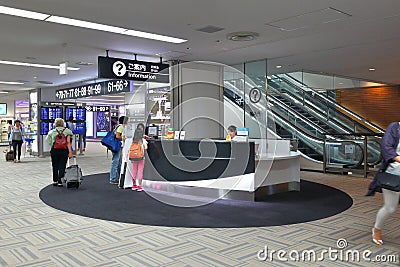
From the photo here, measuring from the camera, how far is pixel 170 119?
988 centimetres

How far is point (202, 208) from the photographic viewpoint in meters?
5.73

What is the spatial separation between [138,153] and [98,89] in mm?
4299

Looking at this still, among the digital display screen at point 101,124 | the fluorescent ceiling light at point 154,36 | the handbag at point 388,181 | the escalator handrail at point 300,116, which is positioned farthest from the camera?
the digital display screen at point 101,124

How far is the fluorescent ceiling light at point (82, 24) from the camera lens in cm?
542

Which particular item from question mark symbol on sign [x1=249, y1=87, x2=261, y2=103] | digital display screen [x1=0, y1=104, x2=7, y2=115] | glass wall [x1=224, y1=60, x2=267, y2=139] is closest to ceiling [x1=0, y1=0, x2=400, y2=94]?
glass wall [x1=224, y1=60, x2=267, y2=139]

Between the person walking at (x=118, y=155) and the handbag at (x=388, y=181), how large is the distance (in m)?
5.27

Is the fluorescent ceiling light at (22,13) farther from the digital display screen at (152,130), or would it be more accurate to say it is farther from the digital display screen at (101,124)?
the digital display screen at (101,124)

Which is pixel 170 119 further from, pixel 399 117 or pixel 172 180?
pixel 399 117

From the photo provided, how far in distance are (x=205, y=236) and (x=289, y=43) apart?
193 inches

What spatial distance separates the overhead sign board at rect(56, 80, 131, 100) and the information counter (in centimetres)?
238

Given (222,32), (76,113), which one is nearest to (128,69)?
(222,32)

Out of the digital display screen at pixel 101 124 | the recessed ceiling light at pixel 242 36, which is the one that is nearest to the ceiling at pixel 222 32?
the recessed ceiling light at pixel 242 36

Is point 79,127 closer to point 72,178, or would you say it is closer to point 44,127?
point 44,127

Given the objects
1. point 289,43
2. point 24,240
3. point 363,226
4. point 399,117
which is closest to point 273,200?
point 363,226
